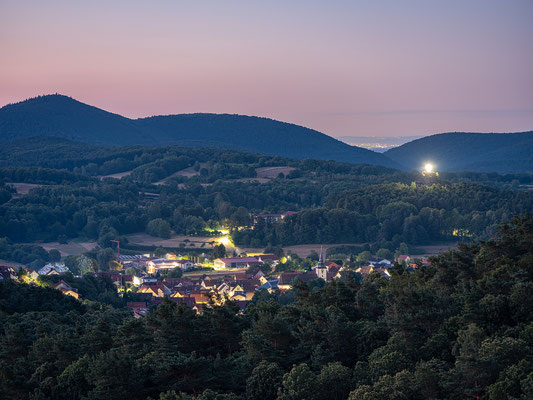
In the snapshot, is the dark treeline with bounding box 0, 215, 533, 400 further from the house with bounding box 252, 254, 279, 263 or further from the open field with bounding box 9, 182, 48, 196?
the open field with bounding box 9, 182, 48, 196

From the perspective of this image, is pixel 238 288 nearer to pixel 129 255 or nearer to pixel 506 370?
pixel 129 255

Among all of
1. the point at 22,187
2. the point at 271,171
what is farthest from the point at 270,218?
the point at 22,187

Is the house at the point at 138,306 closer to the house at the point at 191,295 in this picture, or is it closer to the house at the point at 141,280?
the house at the point at 191,295

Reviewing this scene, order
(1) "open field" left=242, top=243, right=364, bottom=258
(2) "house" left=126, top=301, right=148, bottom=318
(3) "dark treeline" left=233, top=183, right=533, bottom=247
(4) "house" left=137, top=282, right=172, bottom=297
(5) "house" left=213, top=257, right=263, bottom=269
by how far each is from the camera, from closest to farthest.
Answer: (2) "house" left=126, top=301, right=148, bottom=318, (4) "house" left=137, top=282, right=172, bottom=297, (5) "house" left=213, top=257, right=263, bottom=269, (1) "open field" left=242, top=243, right=364, bottom=258, (3) "dark treeline" left=233, top=183, right=533, bottom=247

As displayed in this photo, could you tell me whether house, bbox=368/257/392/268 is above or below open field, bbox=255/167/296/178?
below

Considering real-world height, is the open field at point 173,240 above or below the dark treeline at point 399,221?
below

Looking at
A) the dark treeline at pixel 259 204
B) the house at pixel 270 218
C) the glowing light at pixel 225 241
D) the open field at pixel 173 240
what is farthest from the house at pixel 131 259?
the house at pixel 270 218

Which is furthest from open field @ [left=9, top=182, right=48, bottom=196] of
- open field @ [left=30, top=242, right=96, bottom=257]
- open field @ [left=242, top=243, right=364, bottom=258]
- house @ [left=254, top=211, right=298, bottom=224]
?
open field @ [left=242, top=243, right=364, bottom=258]
